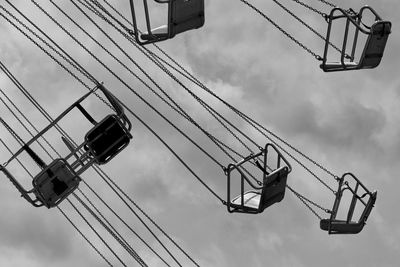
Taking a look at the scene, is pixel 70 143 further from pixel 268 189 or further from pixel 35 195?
pixel 268 189

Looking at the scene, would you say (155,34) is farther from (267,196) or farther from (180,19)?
(267,196)

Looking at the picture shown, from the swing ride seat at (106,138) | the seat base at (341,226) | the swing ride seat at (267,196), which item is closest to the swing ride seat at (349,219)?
the seat base at (341,226)

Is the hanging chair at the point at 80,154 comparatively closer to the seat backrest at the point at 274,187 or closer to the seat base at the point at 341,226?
the seat backrest at the point at 274,187

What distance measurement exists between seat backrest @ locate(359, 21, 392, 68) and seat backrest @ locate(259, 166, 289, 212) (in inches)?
117

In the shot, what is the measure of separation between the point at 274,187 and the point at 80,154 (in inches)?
167

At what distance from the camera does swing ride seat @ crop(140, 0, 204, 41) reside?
25.2 metres

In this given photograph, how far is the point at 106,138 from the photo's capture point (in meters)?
26.6

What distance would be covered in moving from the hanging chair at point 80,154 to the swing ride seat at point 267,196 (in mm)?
3047

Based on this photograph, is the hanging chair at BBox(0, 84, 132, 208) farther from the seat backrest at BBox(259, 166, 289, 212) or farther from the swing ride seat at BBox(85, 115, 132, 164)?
the seat backrest at BBox(259, 166, 289, 212)

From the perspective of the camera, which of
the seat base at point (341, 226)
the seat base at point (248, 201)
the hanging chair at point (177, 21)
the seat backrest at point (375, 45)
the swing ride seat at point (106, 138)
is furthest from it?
the seat base at point (341, 226)

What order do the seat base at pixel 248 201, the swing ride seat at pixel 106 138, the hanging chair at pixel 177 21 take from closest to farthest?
1. the hanging chair at pixel 177 21
2. the swing ride seat at pixel 106 138
3. the seat base at pixel 248 201

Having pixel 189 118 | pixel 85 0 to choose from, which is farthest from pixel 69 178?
pixel 85 0

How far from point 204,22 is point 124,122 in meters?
2.85

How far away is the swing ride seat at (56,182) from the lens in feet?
86.1
